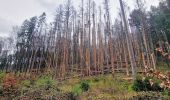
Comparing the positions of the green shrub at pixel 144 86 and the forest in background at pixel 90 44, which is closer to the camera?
the green shrub at pixel 144 86

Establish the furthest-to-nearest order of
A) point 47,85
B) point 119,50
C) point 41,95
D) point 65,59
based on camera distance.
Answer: point 119,50, point 65,59, point 47,85, point 41,95

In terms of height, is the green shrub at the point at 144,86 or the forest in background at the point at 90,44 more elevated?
the forest in background at the point at 90,44

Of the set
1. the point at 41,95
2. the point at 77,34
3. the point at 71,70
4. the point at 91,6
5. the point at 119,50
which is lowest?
the point at 41,95

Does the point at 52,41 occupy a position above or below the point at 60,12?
below

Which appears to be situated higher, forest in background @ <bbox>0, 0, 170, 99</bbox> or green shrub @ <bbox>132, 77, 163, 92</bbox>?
forest in background @ <bbox>0, 0, 170, 99</bbox>

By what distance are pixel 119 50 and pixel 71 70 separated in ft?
37.0

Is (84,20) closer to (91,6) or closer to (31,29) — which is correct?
(91,6)

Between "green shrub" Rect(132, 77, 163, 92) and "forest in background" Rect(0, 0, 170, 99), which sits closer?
"green shrub" Rect(132, 77, 163, 92)

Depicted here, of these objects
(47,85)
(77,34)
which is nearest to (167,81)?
(47,85)

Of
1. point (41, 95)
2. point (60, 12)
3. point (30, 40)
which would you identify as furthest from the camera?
point (30, 40)

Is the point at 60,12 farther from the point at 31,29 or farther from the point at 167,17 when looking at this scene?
the point at 167,17

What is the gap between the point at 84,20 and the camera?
121ft

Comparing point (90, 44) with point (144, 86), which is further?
point (90, 44)

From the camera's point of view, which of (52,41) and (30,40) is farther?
(30,40)
